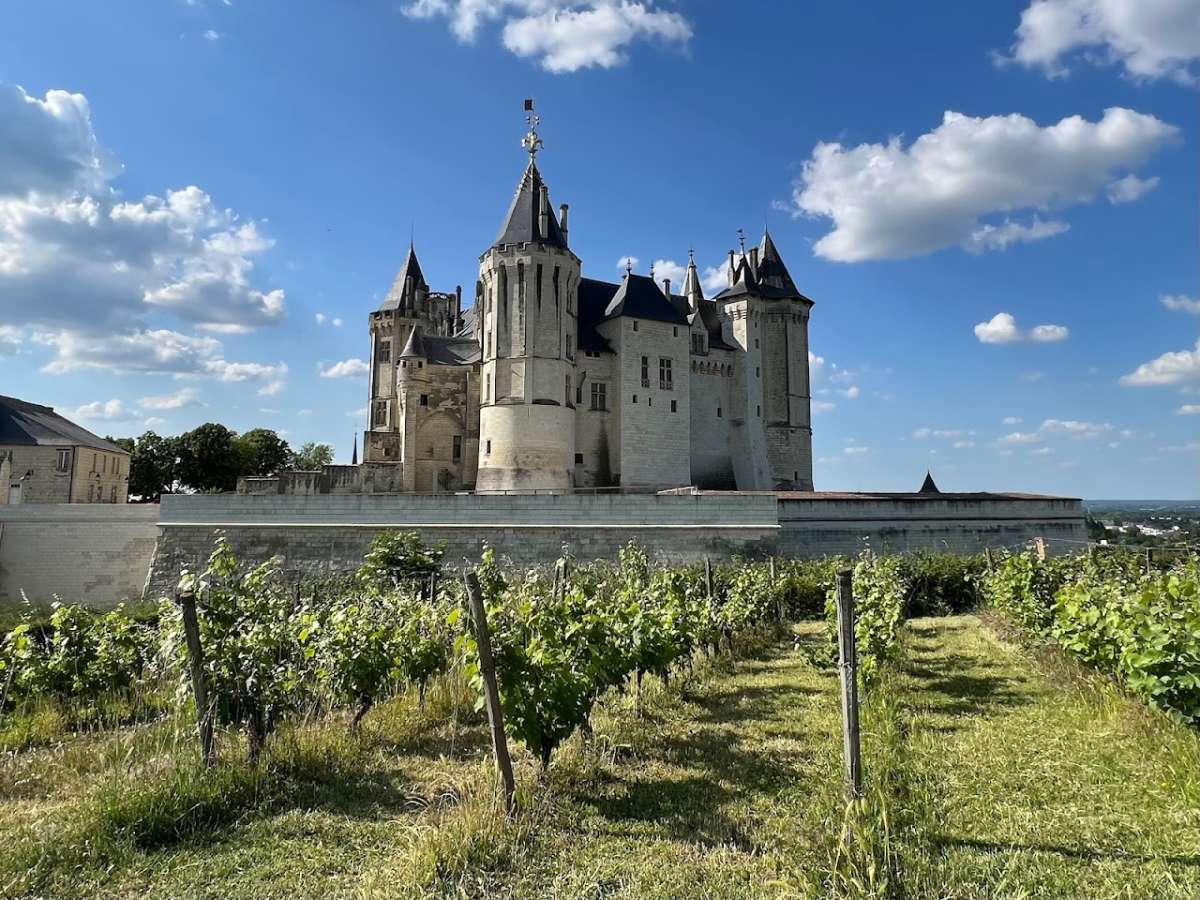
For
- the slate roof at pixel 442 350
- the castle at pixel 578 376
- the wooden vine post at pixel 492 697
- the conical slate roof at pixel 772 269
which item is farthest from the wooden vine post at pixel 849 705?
the conical slate roof at pixel 772 269

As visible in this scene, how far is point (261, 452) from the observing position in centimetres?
4975

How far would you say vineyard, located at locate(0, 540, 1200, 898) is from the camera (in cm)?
374

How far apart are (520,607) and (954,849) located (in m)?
3.32

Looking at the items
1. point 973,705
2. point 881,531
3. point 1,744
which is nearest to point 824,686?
point 973,705

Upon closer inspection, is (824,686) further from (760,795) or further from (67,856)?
(67,856)

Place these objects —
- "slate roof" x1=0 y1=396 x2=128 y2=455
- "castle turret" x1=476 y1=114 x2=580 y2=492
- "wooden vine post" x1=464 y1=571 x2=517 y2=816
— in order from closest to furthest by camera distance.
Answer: "wooden vine post" x1=464 y1=571 x2=517 y2=816, "castle turret" x1=476 y1=114 x2=580 y2=492, "slate roof" x1=0 y1=396 x2=128 y2=455

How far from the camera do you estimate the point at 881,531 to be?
77.0 feet

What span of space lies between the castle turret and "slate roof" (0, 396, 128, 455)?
70.2ft

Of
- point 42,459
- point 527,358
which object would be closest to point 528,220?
point 527,358

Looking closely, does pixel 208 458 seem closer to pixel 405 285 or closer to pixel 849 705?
pixel 405 285

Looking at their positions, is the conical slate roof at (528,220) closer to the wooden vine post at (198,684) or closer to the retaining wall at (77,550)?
the retaining wall at (77,550)

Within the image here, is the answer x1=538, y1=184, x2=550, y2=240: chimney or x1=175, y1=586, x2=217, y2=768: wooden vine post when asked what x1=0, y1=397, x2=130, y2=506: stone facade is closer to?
x1=538, y1=184, x2=550, y2=240: chimney

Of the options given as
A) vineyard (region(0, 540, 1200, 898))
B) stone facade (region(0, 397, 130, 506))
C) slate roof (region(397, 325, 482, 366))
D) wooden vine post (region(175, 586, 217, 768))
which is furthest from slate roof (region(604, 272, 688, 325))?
wooden vine post (region(175, 586, 217, 768))

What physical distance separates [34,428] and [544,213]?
Result: 87.8 ft
